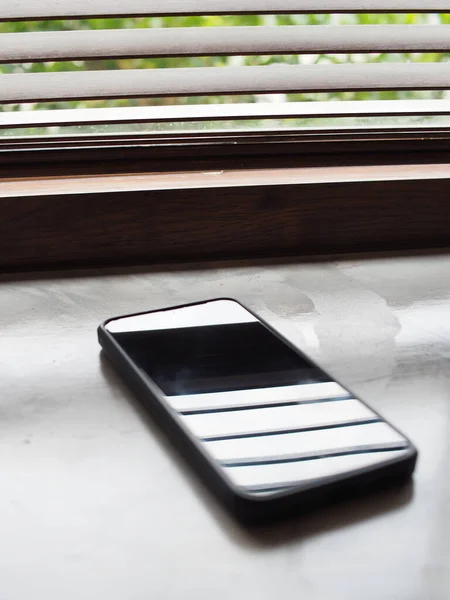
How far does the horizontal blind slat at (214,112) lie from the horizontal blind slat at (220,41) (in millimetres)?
62

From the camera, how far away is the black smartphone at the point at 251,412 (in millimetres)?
385

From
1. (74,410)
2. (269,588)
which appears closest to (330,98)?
(74,410)

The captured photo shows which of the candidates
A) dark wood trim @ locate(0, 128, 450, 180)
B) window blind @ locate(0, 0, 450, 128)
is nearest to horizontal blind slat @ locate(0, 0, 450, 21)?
window blind @ locate(0, 0, 450, 128)

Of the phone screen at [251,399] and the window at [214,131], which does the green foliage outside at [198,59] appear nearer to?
the window at [214,131]

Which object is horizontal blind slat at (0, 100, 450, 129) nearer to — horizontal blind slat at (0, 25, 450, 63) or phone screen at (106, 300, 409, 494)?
horizontal blind slat at (0, 25, 450, 63)

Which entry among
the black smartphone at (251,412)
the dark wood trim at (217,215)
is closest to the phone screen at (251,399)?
the black smartphone at (251,412)

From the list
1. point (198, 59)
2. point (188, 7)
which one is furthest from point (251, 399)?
point (198, 59)

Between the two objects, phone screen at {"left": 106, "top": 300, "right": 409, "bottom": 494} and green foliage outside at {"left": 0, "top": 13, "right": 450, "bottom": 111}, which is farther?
green foliage outside at {"left": 0, "top": 13, "right": 450, "bottom": 111}

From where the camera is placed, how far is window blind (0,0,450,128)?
67 cm

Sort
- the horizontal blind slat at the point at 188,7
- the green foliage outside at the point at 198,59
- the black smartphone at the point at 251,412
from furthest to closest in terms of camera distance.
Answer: the green foliage outside at the point at 198,59 → the horizontal blind slat at the point at 188,7 → the black smartphone at the point at 251,412

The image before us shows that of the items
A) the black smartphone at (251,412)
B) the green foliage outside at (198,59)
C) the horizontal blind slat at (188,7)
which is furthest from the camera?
the green foliage outside at (198,59)

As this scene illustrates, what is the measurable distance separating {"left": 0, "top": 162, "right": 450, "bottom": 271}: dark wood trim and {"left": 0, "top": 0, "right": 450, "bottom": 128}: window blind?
66 mm

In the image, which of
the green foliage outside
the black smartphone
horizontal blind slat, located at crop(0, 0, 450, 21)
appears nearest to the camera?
the black smartphone

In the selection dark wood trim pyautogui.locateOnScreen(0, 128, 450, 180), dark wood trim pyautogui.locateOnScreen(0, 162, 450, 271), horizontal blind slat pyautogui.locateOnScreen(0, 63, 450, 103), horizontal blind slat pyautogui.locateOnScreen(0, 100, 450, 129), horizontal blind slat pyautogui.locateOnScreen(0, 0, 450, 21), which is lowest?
dark wood trim pyautogui.locateOnScreen(0, 162, 450, 271)
